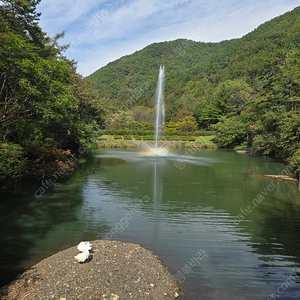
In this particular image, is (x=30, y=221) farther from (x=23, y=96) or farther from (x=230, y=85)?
(x=230, y=85)

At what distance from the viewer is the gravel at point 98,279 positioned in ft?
15.3

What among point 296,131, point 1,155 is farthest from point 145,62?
point 1,155

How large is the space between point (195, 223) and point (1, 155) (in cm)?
781

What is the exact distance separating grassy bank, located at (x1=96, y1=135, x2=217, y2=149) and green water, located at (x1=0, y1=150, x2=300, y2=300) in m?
29.7

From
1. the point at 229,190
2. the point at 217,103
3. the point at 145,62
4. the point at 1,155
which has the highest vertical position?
the point at 145,62

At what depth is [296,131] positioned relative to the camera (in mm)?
18922

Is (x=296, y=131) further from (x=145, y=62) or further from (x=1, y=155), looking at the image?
(x=145, y=62)

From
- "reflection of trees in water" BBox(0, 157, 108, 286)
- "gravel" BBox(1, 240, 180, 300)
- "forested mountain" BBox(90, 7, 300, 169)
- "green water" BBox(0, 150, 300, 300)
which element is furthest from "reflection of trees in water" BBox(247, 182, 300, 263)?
"forested mountain" BBox(90, 7, 300, 169)

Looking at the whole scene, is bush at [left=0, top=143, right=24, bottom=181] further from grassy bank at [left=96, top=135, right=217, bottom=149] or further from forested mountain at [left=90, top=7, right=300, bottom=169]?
grassy bank at [left=96, top=135, right=217, bottom=149]

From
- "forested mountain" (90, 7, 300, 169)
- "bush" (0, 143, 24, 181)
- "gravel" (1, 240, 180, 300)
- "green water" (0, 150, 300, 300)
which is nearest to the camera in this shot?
"gravel" (1, 240, 180, 300)

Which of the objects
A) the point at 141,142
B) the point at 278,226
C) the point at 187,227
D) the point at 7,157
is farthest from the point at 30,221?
the point at 141,142

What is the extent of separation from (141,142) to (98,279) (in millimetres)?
45900

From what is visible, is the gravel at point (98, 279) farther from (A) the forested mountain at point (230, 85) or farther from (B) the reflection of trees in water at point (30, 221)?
(A) the forested mountain at point (230, 85)

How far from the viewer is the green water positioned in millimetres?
5793
